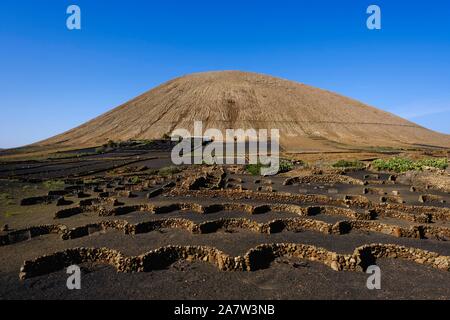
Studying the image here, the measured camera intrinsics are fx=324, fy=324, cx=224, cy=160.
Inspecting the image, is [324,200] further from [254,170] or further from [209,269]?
[254,170]

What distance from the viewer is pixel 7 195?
32.1 m

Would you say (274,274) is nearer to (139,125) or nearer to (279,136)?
(279,136)

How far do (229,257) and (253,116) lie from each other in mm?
119887

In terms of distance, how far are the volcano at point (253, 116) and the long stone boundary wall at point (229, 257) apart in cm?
8388

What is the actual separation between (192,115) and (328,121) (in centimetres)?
5761

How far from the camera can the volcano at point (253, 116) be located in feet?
398

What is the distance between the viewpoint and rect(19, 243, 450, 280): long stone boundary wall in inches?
596

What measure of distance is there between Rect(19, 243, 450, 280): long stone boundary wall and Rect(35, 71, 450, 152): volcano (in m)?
→ 83.9

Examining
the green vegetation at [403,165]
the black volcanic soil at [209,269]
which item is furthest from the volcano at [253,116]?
the black volcanic soil at [209,269]

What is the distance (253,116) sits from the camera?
132375 millimetres

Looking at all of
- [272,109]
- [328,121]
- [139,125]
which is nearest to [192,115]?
[139,125]

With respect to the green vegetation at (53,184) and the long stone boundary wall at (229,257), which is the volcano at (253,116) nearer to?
the green vegetation at (53,184)

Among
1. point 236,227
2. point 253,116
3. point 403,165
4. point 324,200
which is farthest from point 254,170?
point 253,116

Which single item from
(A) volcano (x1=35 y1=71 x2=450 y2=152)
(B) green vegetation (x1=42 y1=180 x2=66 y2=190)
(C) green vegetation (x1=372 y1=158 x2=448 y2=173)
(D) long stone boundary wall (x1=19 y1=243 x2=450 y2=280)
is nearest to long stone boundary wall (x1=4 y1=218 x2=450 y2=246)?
(D) long stone boundary wall (x1=19 y1=243 x2=450 y2=280)
